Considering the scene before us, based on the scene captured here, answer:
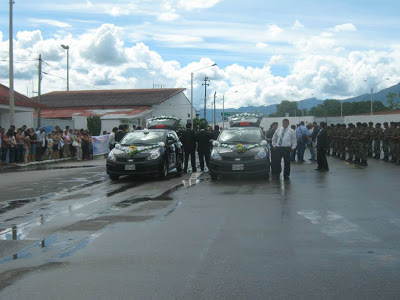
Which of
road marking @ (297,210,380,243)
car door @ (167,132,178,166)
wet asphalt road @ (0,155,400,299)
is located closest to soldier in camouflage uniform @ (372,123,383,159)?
car door @ (167,132,178,166)

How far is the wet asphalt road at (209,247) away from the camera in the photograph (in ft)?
15.7

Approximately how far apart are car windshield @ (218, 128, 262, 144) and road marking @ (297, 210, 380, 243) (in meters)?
6.47

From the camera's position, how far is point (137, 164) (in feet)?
48.2

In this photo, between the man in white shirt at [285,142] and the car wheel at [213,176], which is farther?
the man in white shirt at [285,142]

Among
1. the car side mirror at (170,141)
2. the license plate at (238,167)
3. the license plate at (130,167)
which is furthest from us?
the car side mirror at (170,141)

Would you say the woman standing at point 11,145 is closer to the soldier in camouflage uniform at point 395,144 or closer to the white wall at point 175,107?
the soldier in camouflage uniform at point 395,144

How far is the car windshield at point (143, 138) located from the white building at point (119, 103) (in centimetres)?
3473

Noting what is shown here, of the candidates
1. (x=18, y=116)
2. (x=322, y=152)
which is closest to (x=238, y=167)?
(x=322, y=152)

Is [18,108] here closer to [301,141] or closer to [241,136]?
[301,141]

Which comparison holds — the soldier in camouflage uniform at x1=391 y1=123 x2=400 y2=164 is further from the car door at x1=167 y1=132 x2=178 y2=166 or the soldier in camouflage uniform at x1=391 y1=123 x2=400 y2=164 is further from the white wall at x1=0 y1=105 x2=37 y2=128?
the white wall at x1=0 y1=105 x2=37 y2=128

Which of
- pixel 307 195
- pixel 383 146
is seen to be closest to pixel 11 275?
pixel 307 195

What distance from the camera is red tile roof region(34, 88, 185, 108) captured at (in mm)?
61125

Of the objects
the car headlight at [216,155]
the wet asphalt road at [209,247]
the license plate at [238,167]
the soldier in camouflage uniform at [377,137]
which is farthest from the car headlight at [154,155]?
the soldier in camouflage uniform at [377,137]

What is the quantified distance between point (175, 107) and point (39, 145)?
44594mm
